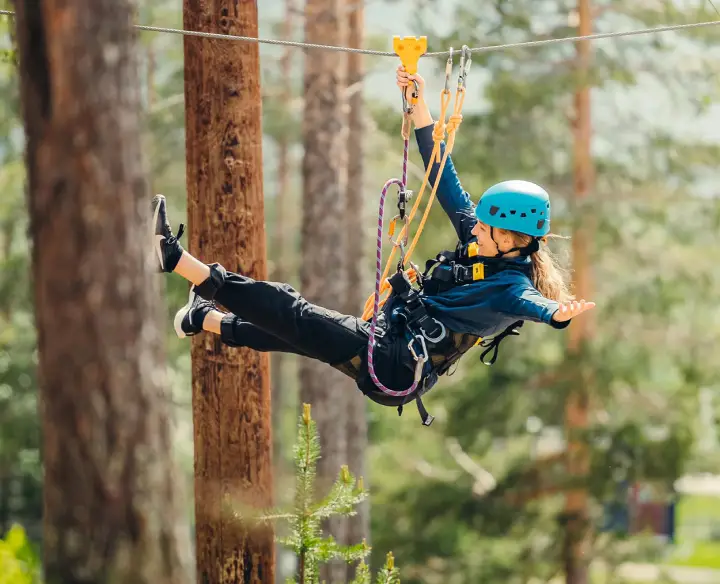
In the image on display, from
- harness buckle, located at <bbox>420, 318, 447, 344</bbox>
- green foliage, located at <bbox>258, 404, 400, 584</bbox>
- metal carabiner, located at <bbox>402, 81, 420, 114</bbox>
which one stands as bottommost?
green foliage, located at <bbox>258, 404, 400, 584</bbox>

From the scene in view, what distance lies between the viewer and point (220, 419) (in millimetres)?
5379

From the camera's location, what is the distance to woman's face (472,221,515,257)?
5.27 meters

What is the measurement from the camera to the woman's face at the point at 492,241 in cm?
527

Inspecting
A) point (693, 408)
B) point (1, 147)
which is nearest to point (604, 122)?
point (693, 408)

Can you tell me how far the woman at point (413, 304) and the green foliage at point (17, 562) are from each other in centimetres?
225

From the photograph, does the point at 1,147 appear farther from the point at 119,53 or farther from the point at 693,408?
the point at 119,53

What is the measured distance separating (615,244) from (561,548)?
4.01 m

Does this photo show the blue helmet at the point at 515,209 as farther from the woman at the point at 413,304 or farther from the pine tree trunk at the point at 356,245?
the pine tree trunk at the point at 356,245

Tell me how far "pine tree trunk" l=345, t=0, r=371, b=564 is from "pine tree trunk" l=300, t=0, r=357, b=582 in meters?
0.96

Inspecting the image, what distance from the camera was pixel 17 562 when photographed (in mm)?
8070

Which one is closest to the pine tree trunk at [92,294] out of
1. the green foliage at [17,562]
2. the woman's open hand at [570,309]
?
the woman's open hand at [570,309]

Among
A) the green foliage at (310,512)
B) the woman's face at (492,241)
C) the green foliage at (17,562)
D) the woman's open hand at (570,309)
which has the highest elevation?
the woman's face at (492,241)


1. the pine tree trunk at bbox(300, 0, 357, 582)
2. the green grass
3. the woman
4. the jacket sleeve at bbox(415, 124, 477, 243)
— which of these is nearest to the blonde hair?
the woman

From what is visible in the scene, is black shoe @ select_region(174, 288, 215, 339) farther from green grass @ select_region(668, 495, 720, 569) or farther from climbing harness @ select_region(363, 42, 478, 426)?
green grass @ select_region(668, 495, 720, 569)
